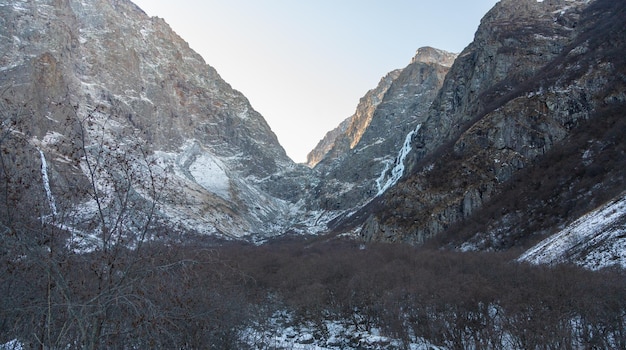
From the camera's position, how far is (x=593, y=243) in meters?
25.2

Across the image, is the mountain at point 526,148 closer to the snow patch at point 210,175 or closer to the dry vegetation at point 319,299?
the dry vegetation at point 319,299

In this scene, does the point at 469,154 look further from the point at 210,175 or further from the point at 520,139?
the point at 210,175

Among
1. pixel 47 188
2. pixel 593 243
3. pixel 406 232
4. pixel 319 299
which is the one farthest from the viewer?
pixel 406 232

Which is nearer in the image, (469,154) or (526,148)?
(526,148)

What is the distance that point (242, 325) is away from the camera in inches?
850

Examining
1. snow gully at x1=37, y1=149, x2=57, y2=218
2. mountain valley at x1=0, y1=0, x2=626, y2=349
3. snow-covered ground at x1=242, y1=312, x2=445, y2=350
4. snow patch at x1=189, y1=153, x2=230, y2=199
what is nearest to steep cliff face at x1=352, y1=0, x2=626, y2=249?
mountain valley at x1=0, y1=0, x2=626, y2=349

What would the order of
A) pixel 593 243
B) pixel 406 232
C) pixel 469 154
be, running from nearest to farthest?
1. pixel 593 243
2. pixel 406 232
3. pixel 469 154

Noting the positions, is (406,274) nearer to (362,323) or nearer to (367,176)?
(362,323)

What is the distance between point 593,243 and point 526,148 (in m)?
40.9

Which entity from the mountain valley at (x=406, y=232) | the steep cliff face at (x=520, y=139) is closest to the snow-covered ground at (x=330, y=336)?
the mountain valley at (x=406, y=232)

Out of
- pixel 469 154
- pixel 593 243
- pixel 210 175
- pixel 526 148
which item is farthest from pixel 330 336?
pixel 210 175

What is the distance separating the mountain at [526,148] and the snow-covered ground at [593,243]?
7.68m

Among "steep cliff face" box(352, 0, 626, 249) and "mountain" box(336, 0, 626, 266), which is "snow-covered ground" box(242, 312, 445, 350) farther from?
"steep cliff face" box(352, 0, 626, 249)

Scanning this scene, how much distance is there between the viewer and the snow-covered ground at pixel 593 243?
22703 millimetres
